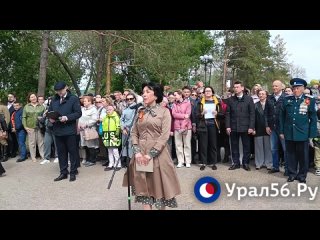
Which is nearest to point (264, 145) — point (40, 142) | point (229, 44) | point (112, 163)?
point (112, 163)

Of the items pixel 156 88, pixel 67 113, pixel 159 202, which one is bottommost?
pixel 159 202

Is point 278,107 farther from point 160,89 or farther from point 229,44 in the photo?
point 229,44

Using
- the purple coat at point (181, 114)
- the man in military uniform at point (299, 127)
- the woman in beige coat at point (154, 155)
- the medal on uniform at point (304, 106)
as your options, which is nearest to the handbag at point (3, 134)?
the purple coat at point (181, 114)

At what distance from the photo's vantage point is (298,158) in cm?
662

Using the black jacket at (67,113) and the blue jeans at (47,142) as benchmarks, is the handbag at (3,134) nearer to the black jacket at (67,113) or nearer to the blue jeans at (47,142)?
the blue jeans at (47,142)

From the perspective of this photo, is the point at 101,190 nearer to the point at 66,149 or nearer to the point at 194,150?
the point at 66,149

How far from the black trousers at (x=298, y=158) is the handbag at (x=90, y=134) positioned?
14.6 ft

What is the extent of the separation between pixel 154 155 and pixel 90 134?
4497mm

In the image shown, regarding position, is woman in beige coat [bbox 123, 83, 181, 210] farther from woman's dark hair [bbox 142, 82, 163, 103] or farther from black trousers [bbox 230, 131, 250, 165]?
black trousers [bbox 230, 131, 250, 165]

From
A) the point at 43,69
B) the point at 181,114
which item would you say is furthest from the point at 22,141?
the point at 43,69

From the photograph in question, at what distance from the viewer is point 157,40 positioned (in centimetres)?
1939

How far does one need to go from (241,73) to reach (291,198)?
37879mm

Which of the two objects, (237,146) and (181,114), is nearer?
(237,146)

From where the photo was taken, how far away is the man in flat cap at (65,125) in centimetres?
725
